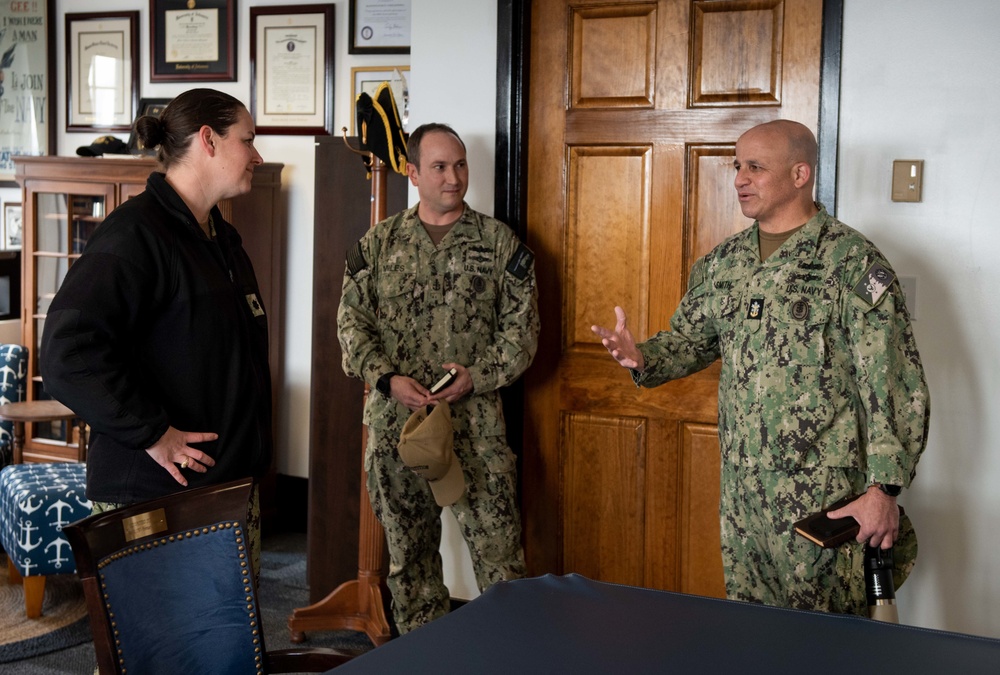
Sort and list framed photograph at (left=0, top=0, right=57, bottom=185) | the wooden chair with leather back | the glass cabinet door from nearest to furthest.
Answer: the wooden chair with leather back → the glass cabinet door → framed photograph at (left=0, top=0, right=57, bottom=185)

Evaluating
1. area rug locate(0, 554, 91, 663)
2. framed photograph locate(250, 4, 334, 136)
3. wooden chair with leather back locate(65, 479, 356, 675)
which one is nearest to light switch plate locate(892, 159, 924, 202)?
wooden chair with leather back locate(65, 479, 356, 675)

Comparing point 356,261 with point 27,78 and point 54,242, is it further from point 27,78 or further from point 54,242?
point 27,78

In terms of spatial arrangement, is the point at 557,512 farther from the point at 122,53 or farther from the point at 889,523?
the point at 122,53

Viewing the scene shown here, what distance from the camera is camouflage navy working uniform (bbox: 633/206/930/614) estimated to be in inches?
A: 89.8

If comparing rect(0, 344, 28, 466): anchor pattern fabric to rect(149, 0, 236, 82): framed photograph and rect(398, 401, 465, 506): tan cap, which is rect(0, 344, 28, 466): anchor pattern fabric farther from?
rect(398, 401, 465, 506): tan cap

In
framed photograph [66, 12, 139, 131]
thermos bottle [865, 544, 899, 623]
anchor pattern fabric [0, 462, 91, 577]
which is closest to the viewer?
thermos bottle [865, 544, 899, 623]

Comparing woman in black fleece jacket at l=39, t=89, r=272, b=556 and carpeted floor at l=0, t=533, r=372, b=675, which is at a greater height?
woman in black fleece jacket at l=39, t=89, r=272, b=556

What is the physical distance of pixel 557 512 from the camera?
3.40 metres

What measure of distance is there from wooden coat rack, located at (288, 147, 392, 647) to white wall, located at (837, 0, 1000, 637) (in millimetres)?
1487

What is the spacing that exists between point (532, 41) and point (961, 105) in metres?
1.35

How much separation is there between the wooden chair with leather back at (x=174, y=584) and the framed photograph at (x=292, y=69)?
3.39 m

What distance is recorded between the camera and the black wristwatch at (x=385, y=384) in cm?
297

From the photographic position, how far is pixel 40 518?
358 centimetres

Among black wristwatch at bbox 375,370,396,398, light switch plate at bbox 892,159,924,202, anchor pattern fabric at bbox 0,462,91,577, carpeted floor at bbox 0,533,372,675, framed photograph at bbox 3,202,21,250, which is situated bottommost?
carpeted floor at bbox 0,533,372,675
